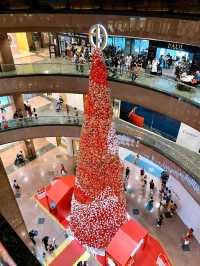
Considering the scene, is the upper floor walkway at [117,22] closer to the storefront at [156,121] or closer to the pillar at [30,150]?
the storefront at [156,121]

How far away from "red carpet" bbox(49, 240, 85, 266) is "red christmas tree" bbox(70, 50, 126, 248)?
0.60m

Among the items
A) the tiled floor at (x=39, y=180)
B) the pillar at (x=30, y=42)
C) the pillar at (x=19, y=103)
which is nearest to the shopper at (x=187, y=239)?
the tiled floor at (x=39, y=180)

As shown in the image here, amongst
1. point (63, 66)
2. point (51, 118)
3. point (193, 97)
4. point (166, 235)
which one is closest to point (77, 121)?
point (51, 118)

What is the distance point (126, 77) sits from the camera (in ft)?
45.1

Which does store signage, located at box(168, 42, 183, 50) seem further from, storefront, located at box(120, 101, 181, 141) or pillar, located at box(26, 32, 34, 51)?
pillar, located at box(26, 32, 34, 51)

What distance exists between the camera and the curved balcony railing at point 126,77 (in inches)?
466

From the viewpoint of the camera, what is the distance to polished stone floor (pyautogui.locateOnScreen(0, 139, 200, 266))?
1380 centimetres

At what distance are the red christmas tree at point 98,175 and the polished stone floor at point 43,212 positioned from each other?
16.9 ft

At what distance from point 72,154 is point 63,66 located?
8.59 meters

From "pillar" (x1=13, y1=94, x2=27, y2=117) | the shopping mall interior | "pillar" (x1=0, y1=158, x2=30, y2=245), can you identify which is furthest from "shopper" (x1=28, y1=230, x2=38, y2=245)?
"pillar" (x1=13, y1=94, x2=27, y2=117)

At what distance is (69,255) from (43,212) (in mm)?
7748

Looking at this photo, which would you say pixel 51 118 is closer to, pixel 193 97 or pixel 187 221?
pixel 193 97

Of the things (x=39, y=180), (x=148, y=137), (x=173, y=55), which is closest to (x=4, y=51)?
(x=39, y=180)

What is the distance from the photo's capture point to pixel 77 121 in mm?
15883
